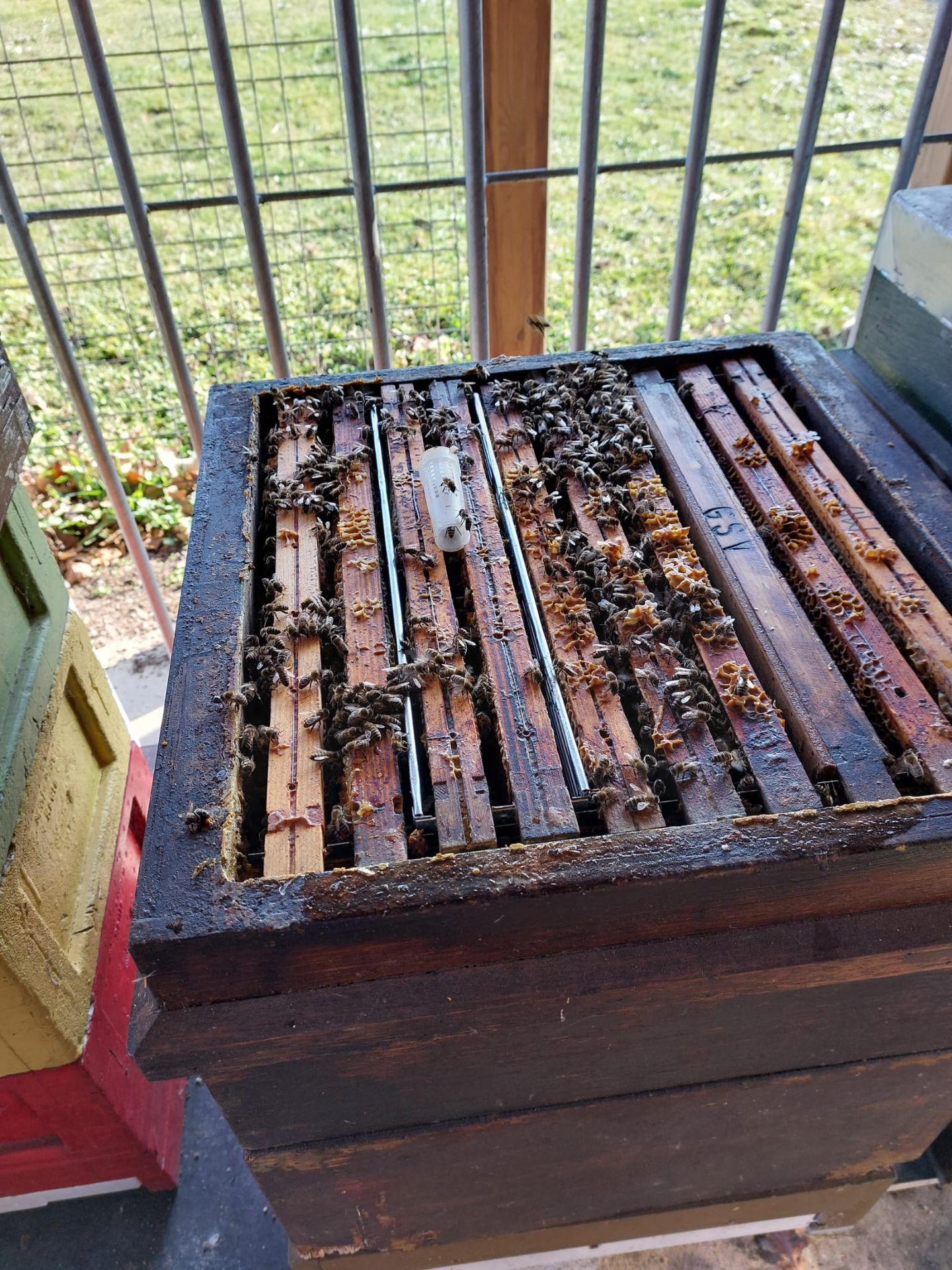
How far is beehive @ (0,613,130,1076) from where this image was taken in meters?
1.73

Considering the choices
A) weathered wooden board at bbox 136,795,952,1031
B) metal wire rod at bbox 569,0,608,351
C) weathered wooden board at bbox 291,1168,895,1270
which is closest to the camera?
weathered wooden board at bbox 136,795,952,1031

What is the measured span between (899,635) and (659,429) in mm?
722

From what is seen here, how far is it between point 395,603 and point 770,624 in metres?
0.69

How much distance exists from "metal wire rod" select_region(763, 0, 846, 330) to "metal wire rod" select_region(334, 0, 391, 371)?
125 centimetres

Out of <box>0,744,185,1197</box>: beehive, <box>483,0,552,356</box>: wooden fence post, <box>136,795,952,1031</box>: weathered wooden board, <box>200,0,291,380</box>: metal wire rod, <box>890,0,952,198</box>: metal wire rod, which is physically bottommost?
<box>136,795,952,1031</box>: weathered wooden board

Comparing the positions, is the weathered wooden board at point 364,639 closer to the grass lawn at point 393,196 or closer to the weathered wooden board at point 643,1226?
the weathered wooden board at point 643,1226

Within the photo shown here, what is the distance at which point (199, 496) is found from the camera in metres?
1.97

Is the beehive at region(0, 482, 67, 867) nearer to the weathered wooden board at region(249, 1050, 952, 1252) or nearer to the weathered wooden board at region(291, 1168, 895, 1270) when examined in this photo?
the weathered wooden board at region(249, 1050, 952, 1252)

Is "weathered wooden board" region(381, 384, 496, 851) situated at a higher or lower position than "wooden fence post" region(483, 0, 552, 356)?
lower

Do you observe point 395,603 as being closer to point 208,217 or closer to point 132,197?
point 132,197

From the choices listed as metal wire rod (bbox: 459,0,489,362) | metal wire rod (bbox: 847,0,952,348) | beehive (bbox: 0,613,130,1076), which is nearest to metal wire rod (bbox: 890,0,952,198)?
metal wire rod (bbox: 847,0,952,348)

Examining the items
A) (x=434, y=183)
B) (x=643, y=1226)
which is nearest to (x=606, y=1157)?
(x=643, y=1226)

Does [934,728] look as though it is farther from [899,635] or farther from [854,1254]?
[854,1254]

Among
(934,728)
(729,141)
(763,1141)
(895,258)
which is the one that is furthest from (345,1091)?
(729,141)
